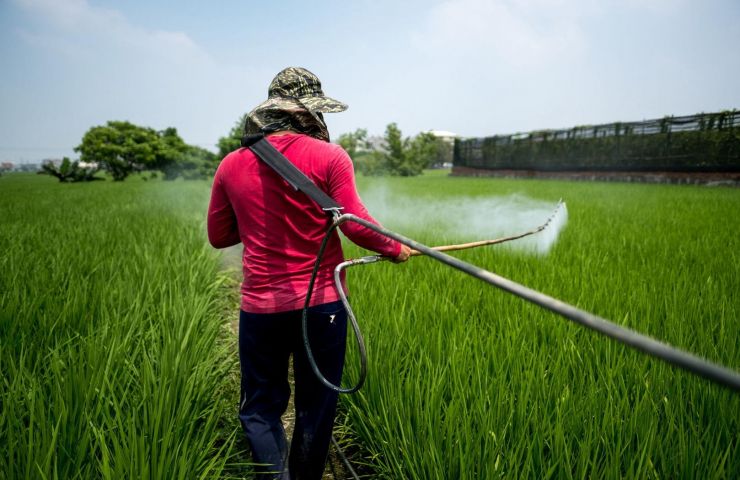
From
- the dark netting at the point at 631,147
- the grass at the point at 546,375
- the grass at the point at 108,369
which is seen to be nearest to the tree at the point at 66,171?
the dark netting at the point at 631,147

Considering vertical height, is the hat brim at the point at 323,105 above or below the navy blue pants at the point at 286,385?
above

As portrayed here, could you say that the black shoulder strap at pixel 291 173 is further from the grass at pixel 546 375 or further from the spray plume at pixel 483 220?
the spray plume at pixel 483 220

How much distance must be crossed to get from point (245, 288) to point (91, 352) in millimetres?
705

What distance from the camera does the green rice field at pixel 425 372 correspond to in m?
1.15

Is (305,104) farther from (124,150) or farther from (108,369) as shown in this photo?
(124,150)

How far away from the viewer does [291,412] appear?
6.84ft

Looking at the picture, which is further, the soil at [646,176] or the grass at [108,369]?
the soil at [646,176]

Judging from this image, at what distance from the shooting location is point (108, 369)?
Answer: 1.40 metres

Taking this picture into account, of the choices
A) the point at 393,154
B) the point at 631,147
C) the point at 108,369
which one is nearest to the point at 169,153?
the point at 393,154

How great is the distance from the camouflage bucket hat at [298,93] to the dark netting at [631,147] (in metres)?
15.4

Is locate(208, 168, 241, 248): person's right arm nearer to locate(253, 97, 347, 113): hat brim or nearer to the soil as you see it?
locate(253, 97, 347, 113): hat brim

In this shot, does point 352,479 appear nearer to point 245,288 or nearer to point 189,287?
point 245,288

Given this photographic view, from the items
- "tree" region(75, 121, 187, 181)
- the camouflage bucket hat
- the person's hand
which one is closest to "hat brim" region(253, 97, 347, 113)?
the camouflage bucket hat

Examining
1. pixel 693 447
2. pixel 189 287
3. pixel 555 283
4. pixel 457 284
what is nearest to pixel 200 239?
pixel 189 287
